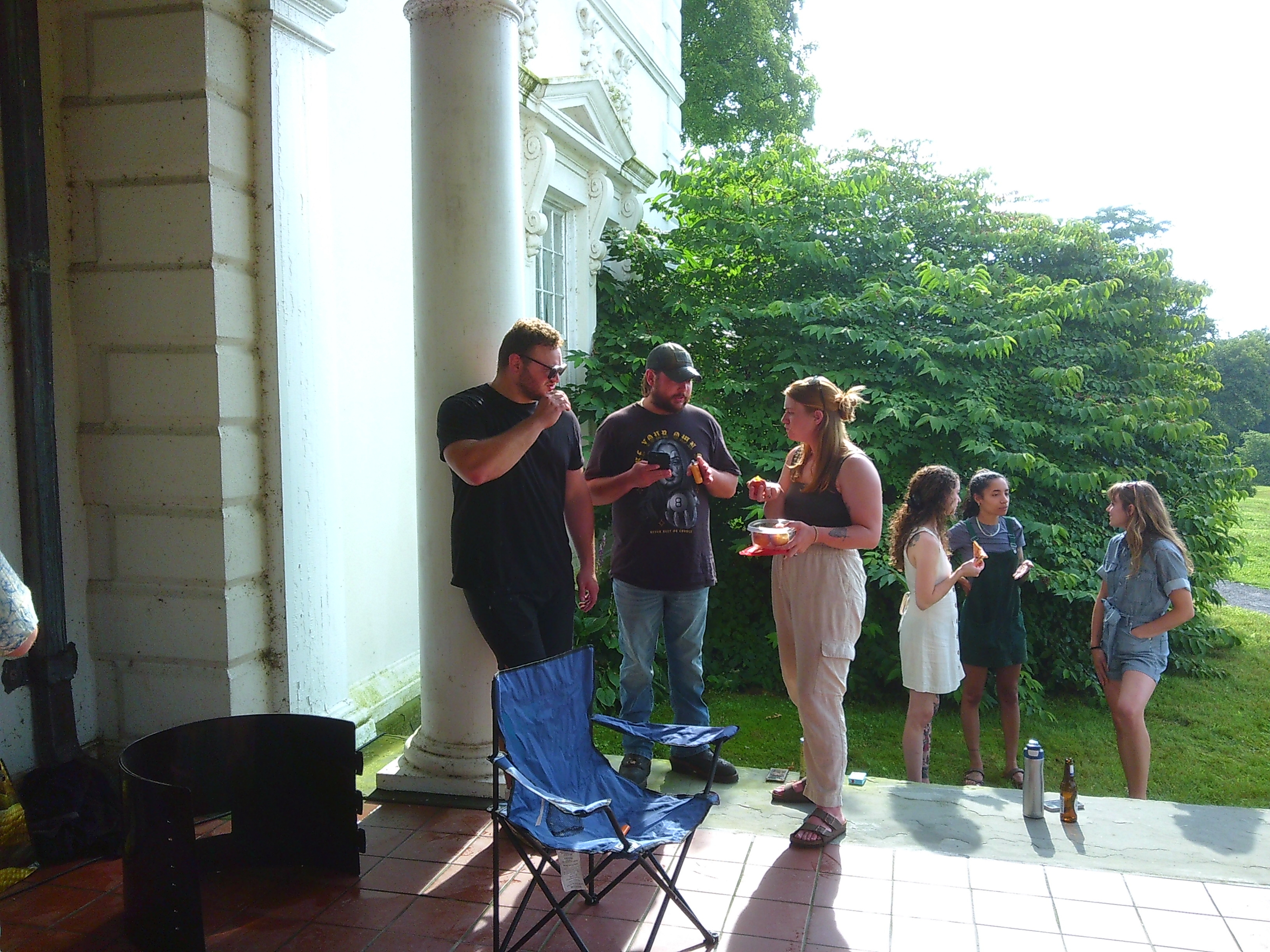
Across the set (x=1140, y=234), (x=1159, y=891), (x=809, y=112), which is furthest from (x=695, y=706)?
(x=809, y=112)

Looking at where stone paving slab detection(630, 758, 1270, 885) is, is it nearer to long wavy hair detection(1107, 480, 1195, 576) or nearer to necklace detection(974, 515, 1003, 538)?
long wavy hair detection(1107, 480, 1195, 576)

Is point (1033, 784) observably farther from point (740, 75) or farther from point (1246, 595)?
point (740, 75)

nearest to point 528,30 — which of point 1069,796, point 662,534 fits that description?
point 662,534

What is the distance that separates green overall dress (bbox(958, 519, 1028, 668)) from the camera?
5844mm

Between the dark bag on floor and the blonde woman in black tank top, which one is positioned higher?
the blonde woman in black tank top

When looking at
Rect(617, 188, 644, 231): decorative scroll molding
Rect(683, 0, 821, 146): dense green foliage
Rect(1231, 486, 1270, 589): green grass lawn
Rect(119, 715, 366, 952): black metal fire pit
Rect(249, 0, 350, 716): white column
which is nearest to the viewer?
Rect(119, 715, 366, 952): black metal fire pit

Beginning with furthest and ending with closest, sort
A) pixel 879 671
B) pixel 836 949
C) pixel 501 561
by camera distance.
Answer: pixel 879 671, pixel 501 561, pixel 836 949

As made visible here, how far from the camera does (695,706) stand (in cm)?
472

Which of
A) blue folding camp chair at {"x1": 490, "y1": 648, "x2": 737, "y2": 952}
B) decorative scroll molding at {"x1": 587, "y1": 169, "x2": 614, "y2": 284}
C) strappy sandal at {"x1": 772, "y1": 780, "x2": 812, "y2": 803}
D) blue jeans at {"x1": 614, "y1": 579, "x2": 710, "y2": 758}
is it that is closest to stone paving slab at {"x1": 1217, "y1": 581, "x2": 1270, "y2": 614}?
decorative scroll molding at {"x1": 587, "y1": 169, "x2": 614, "y2": 284}

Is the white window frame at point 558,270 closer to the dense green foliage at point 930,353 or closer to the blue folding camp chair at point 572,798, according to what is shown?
the dense green foliage at point 930,353

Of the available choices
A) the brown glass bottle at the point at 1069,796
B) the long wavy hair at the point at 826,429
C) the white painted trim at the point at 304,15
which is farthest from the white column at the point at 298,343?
the brown glass bottle at the point at 1069,796

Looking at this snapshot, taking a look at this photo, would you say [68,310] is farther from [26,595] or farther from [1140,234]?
[1140,234]

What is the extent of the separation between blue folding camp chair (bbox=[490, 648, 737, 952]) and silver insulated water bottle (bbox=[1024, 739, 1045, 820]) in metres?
1.60

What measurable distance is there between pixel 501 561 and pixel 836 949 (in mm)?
1837
